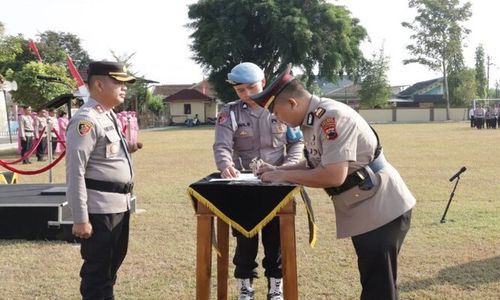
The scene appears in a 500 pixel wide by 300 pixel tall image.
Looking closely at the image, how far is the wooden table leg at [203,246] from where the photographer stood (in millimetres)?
3348

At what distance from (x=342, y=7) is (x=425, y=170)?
39.0 metres

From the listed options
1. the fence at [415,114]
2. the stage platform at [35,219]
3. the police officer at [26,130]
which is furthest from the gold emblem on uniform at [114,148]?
the fence at [415,114]

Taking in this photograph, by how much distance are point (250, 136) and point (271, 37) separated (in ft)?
140

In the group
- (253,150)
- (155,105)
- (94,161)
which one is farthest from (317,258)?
(155,105)

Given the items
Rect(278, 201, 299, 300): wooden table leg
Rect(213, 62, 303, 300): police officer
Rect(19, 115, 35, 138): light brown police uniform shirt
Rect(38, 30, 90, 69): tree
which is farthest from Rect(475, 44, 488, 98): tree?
Rect(278, 201, 299, 300): wooden table leg

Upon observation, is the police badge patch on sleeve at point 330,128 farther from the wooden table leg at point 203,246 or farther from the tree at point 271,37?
the tree at point 271,37

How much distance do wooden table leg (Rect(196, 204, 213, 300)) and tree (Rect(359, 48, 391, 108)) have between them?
191 ft

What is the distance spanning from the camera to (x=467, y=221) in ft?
22.5

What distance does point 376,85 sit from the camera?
2344 inches

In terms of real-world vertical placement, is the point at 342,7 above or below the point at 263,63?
above

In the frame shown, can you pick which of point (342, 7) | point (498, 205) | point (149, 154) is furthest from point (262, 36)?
point (498, 205)

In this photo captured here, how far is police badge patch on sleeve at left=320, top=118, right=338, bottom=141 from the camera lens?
8.72 ft

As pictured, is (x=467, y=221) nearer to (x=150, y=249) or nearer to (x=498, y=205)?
(x=498, y=205)

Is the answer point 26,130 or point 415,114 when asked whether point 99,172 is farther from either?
point 415,114
